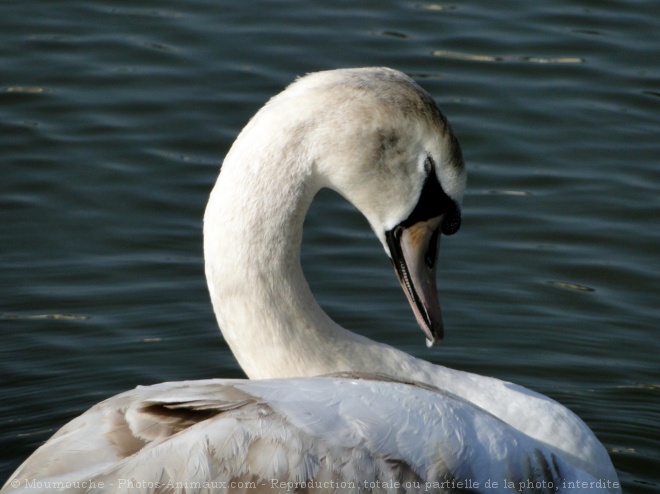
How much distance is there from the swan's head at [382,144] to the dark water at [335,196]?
172 centimetres

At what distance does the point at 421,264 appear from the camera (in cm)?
470

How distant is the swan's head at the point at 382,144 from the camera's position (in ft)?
14.3

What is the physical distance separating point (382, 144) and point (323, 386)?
89cm

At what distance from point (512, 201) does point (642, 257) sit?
31.6 inches

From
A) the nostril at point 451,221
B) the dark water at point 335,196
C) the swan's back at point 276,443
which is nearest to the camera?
the swan's back at point 276,443

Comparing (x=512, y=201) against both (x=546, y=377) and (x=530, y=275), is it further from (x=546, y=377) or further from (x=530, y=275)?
(x=546, y=377)

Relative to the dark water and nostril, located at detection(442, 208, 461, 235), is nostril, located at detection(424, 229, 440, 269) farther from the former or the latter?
the dark water

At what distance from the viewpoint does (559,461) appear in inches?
178

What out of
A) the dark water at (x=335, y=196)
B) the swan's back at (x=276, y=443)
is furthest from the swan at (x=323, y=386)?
the dark water at (x=335, y=196)

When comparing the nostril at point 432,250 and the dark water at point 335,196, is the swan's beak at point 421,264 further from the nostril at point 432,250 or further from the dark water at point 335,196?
the dark water at point 335,196

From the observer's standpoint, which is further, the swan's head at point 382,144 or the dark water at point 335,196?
the dark water at point 335,196

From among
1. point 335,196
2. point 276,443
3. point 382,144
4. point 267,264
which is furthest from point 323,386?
point 335,196

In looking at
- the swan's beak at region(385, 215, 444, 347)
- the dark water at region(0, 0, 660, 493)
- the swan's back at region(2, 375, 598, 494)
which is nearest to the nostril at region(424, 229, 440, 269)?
the swan's beak at region(385, 215, 444, 347)

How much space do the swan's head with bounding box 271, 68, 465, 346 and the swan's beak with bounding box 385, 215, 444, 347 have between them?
0.04 m
